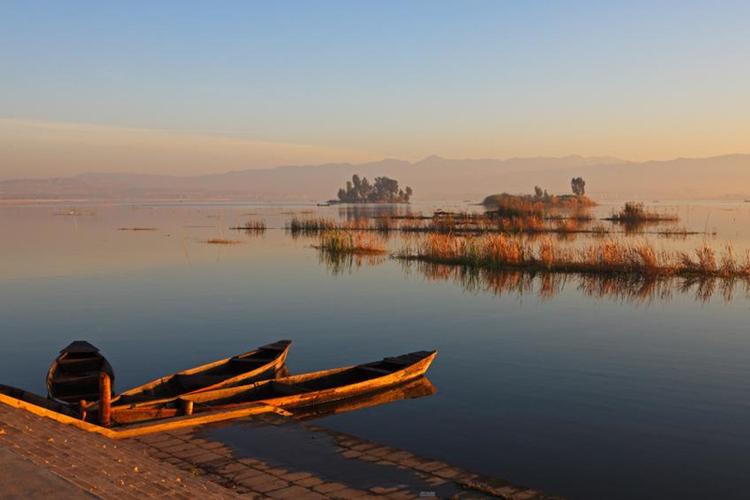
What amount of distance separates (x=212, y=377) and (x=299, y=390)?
188 centimetres

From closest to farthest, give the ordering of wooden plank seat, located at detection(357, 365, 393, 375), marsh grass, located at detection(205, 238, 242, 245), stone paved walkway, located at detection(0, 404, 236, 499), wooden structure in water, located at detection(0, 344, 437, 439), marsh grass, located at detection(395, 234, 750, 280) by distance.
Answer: stone paved walkway, located at detection(0, 404, 236, 499)
wooden structure in water, located at detection(0, 344, 437, 439)
wooden plank seat, located at detection(357, 365, 393, 375)
marsh grass, located at detection(395, 234, 750, 280)
marsh grass, located at detection(205, 238, 242, 245)

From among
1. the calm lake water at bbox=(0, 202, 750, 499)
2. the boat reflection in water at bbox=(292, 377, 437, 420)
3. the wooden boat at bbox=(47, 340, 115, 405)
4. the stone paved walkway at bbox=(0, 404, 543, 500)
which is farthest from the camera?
the boat reflection in water at bbox=(292, 377, 437, 420)

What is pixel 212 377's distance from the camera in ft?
50.8

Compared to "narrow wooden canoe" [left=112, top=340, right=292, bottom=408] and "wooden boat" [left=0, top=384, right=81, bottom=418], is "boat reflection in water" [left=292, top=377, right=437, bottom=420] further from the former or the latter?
"wooden boat" [left=0, top=384, right=81, bottom=418]

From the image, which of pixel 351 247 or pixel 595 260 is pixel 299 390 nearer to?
pixel 595 260

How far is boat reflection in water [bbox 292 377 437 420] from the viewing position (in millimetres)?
14618

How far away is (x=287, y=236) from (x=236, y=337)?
42528mm

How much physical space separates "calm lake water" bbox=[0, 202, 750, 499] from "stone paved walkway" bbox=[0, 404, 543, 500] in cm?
190

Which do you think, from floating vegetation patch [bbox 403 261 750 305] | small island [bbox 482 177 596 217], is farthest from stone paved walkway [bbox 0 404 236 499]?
small island [bbox 482 177 596 217]

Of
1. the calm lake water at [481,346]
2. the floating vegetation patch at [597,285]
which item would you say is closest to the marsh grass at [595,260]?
the floating vegetation patch at [597,285]

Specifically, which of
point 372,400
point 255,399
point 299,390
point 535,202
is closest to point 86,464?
point 255,399

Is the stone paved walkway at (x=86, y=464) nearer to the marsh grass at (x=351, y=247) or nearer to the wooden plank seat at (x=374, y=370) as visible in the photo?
the wooden plank seat at (x=374, y=370)

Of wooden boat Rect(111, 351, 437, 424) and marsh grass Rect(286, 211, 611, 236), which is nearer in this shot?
wooden boat Rect(111, 351, 437, 424)

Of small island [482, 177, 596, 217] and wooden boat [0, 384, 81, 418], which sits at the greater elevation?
small island [482, 177, 596, 217]
